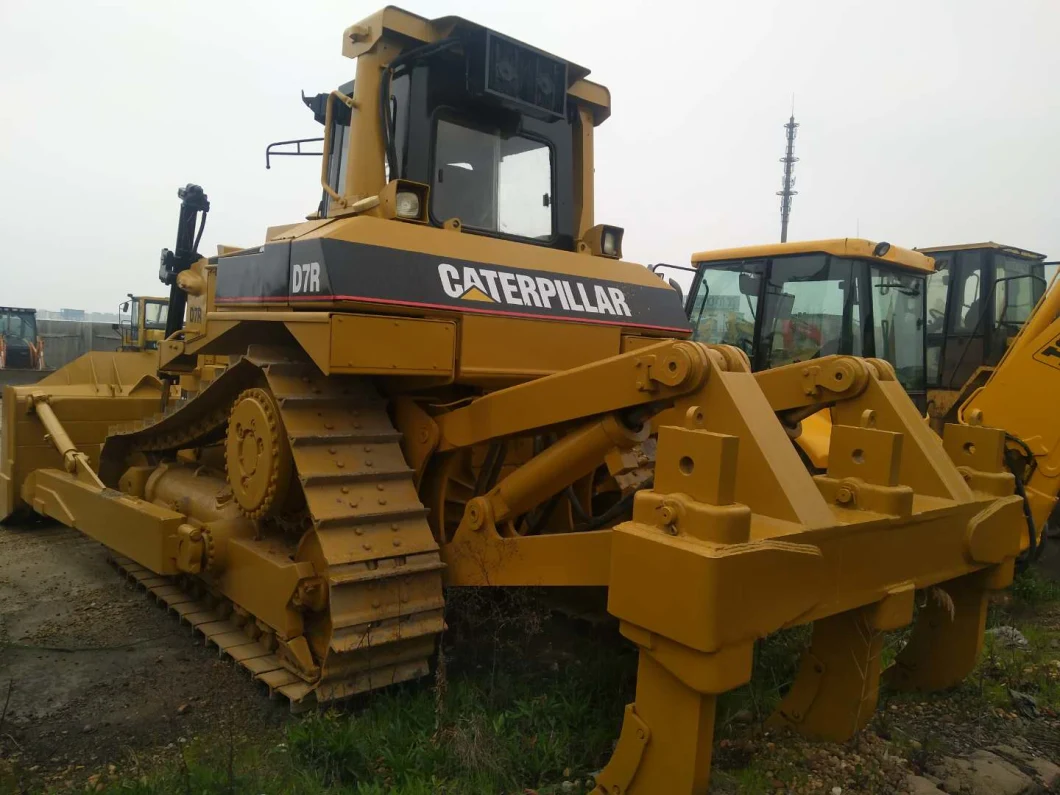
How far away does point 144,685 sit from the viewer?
378cm

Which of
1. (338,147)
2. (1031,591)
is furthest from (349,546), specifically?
(1031,591)

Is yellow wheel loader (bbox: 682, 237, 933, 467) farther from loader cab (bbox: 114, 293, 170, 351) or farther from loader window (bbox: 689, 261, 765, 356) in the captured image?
loader cab (bbox: 114, 293, 170, 351)

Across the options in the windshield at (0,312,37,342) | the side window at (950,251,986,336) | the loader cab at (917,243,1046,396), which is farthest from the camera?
the windshield at (0,312,37,342)

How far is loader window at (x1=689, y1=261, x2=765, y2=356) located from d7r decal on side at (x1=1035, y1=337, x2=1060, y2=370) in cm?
213

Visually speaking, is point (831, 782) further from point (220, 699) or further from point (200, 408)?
point (200, 408)

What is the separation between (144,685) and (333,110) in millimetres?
2940

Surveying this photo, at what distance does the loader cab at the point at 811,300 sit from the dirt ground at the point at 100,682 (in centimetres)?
494

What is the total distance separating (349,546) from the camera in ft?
10.5

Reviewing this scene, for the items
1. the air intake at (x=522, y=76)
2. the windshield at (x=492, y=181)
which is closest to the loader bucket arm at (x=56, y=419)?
the windshield at (x=492, y=181)

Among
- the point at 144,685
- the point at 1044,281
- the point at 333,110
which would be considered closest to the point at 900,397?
the point at 333,110

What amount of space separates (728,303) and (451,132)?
13.3 ft

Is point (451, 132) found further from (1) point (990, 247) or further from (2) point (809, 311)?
(1) point (990, 247)

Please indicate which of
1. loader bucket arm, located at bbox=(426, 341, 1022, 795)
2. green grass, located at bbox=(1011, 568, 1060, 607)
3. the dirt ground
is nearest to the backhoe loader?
green grass, located at bbox=(1011, 568, 1060, 607)

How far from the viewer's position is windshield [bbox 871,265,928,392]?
7023 millimetres
